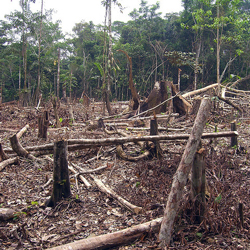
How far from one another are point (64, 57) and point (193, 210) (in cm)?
3796

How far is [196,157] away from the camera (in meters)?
2.54

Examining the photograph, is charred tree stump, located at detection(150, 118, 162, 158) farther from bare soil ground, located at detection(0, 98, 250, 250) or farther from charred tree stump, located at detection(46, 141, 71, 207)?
charred tree stump, located at detection(46, 141, 71, 207)

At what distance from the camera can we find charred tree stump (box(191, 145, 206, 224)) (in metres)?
2.56

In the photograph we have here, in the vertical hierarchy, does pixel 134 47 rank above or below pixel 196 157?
above

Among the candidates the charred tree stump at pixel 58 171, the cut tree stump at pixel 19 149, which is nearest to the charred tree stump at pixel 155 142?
the charred tree stump at pixel 58 171

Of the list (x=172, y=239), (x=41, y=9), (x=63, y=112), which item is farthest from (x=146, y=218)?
(x=41, y=9)

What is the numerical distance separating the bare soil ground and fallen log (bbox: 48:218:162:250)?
71mm

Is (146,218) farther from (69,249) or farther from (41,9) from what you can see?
(41,9)

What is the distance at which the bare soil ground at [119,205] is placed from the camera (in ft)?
8.33

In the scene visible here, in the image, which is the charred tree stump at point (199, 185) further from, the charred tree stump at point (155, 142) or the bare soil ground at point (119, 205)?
the charred tree stump at point (155, 142)

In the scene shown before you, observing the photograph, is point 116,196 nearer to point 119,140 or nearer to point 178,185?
point 119,140

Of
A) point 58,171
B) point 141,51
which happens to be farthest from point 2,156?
point 141,51

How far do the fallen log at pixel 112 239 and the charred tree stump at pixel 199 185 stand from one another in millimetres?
473

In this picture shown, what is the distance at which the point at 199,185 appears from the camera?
2598 mm
